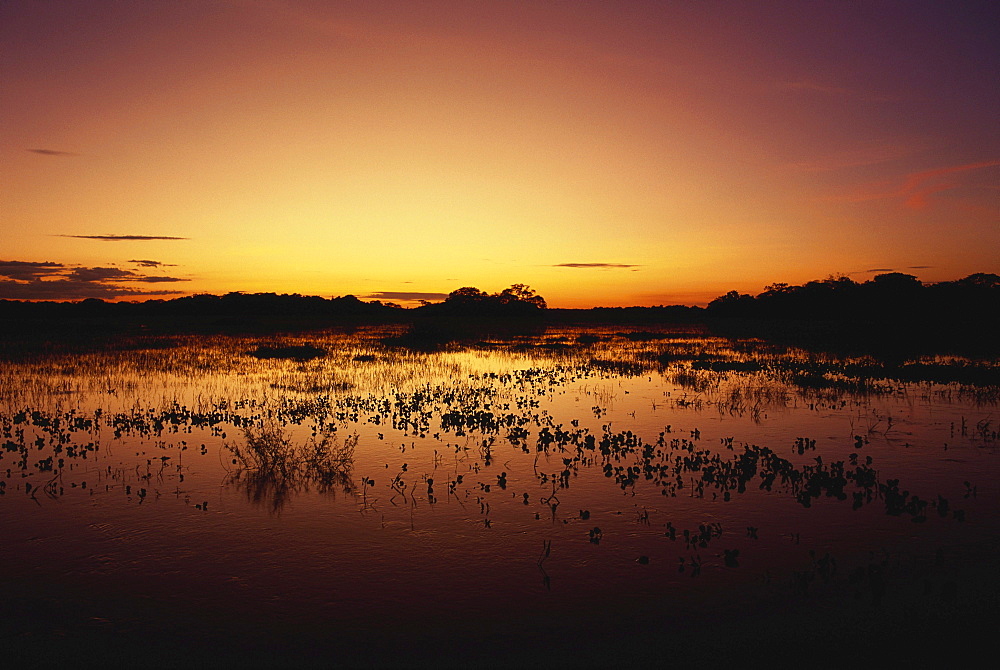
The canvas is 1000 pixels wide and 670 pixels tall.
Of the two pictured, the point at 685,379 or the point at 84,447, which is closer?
the point at 84,447

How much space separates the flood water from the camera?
5.77 metres

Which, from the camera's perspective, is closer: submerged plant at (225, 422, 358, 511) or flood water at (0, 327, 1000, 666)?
flood water at (0, 327, 1000, 666)

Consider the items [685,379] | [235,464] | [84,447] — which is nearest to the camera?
[235,464]

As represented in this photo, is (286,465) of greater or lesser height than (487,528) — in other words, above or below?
above

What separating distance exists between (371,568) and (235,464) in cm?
570

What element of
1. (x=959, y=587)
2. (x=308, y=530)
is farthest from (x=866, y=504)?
(x=308, y=530)

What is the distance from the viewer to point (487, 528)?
8.24 m

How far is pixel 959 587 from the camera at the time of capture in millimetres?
6461

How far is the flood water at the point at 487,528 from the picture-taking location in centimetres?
577

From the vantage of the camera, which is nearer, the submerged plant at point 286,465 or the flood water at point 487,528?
the flood water at point 487,528

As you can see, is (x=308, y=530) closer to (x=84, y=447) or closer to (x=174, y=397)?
(x=84, y=447)

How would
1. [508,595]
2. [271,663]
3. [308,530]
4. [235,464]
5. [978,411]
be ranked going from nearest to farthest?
[271,663], [508,595], [308,530], [235,464], [978,411]

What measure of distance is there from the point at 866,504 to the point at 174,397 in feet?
63.9

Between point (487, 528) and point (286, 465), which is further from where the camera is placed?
point (286, 465)
